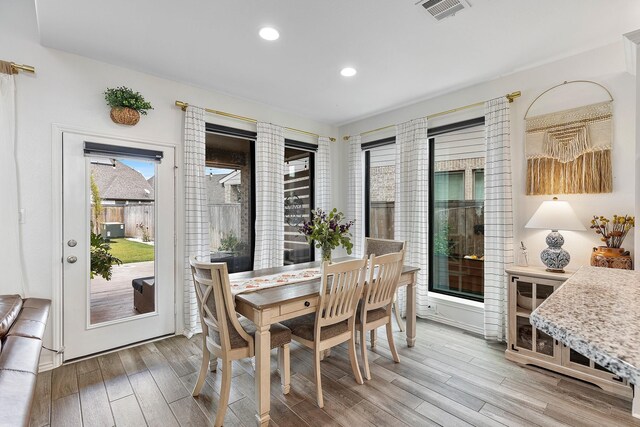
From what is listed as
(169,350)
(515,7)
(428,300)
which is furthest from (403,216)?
(169,350)

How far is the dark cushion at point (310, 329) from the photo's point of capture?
2305 millimetres

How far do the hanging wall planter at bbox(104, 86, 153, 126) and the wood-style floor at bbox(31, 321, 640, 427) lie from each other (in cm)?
223

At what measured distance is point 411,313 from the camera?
3113 mm

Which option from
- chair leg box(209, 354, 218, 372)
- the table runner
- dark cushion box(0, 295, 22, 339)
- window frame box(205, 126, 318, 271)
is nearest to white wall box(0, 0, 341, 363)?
dark cushion box(0, 295, 22, 339)

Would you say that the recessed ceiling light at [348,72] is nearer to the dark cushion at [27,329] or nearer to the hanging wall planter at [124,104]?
the hanging wall planter at [124,104]

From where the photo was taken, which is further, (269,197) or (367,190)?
(367,190)

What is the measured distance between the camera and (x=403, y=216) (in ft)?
13.0

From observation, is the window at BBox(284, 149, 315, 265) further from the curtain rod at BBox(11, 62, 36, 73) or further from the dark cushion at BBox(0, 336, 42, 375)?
the dark cushion at BBox(0, 336, 42, 375)

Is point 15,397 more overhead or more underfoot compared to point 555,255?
more underfoot

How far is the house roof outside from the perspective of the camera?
2.93 m

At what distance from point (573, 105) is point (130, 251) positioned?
4415 mm

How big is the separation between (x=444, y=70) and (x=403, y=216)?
5.66ft

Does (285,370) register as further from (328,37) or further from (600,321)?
(328,37)

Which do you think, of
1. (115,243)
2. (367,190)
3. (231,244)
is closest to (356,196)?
(367,190)
